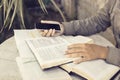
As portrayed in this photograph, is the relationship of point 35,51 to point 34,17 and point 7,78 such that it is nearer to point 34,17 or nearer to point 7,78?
point 7,78

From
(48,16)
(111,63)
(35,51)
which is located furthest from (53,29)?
(48,16)

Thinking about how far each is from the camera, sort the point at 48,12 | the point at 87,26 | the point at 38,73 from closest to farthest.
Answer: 1. the point at 38,73
2. the point at 87,26
3. the point at 48,12

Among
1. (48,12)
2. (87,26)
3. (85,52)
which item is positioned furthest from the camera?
(48,12)

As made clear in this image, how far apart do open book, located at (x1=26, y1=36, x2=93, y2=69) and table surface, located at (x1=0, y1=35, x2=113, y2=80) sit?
0.10 m

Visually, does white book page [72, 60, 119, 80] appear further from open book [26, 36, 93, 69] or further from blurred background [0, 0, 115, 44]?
blurred background [0, 0, 115, 44]

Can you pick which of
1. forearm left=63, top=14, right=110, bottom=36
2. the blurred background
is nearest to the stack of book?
forearm left=63, top=14, right=110, bottom=36

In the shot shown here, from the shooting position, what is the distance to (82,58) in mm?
1017

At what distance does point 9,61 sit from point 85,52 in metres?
0.33

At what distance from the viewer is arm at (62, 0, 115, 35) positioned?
139 centimetres

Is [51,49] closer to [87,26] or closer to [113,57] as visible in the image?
[113,57]

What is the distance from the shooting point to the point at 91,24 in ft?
4.74

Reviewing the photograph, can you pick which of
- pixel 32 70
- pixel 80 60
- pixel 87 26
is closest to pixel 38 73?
pixel 32 70

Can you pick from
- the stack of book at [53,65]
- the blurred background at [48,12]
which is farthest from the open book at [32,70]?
the blurred background at [48,12]

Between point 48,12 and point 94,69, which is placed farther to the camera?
point 48,12
